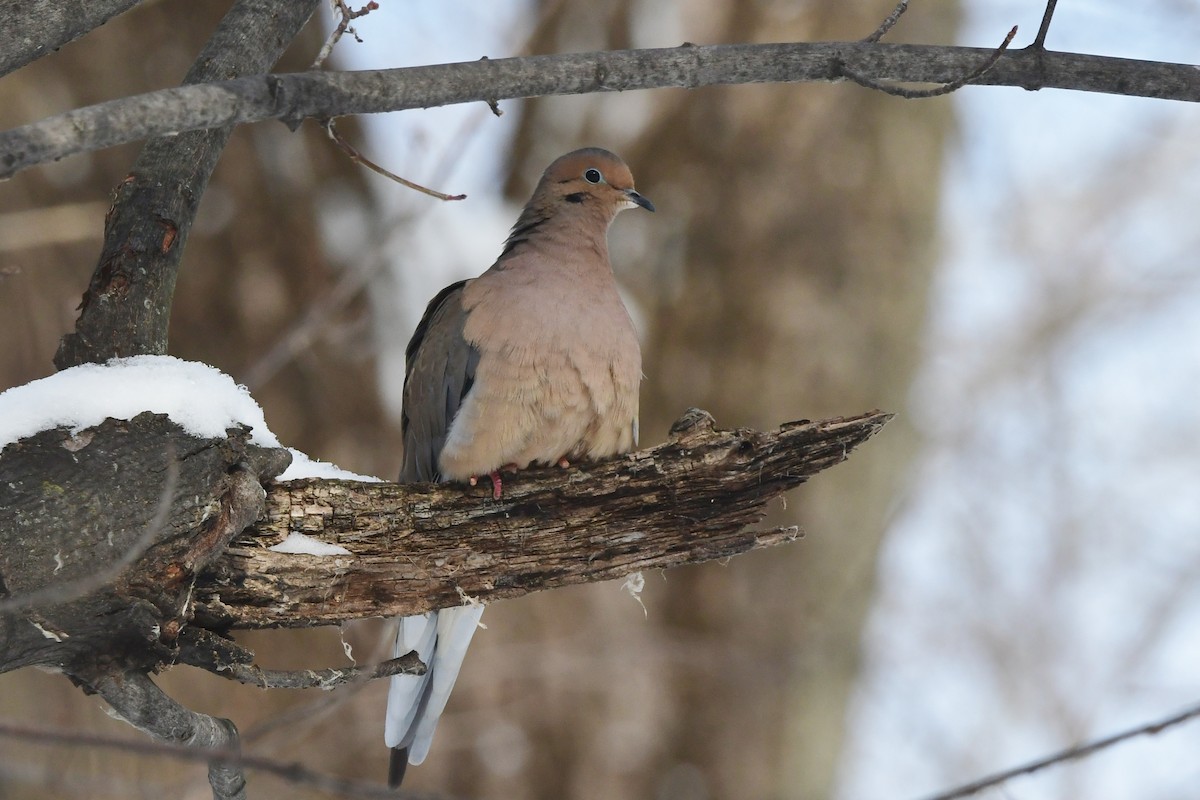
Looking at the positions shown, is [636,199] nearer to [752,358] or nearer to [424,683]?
[752,358]

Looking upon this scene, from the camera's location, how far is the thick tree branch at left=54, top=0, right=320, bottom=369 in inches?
105

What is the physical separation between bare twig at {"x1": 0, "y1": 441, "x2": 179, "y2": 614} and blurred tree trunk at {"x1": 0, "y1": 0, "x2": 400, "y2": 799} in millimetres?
2603

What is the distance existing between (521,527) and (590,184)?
1.63m

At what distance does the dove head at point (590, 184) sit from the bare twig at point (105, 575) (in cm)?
202

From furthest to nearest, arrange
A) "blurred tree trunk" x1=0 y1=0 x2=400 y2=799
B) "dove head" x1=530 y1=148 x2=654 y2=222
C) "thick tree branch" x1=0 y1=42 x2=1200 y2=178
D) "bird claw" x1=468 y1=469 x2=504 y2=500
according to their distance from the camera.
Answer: "blurred tree trunk" x1=0 y1=0 x2=400 y2=799 → "dove head" x1=530 y1=148 x2=654 y2=222 → "bird claw" x1=468 y1=469 x2=504 y2=500 → "thick tree branch" x1=0 y1=42 x2=1200 y2=178

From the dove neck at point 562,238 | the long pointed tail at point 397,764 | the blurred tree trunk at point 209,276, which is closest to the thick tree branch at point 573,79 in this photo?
the dove neck at point 562,238

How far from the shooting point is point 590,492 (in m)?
2.85

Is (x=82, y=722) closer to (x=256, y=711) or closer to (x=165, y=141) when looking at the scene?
(x=256, y=711)

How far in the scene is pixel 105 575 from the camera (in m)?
1.73

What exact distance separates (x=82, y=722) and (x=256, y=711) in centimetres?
77

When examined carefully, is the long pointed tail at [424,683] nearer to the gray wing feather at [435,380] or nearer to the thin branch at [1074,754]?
the gray wing feather at [435,380]

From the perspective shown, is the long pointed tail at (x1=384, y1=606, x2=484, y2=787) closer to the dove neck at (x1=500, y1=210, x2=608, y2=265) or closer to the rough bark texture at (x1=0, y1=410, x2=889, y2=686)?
the rough bark texture at (x1=0, y1=410, x2=889, y2=686)

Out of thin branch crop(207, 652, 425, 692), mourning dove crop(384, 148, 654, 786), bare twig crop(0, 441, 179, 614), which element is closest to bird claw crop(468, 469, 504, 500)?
mourning dove crop(384, 148, 654, 786)

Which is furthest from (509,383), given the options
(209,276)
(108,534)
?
(209,276)
